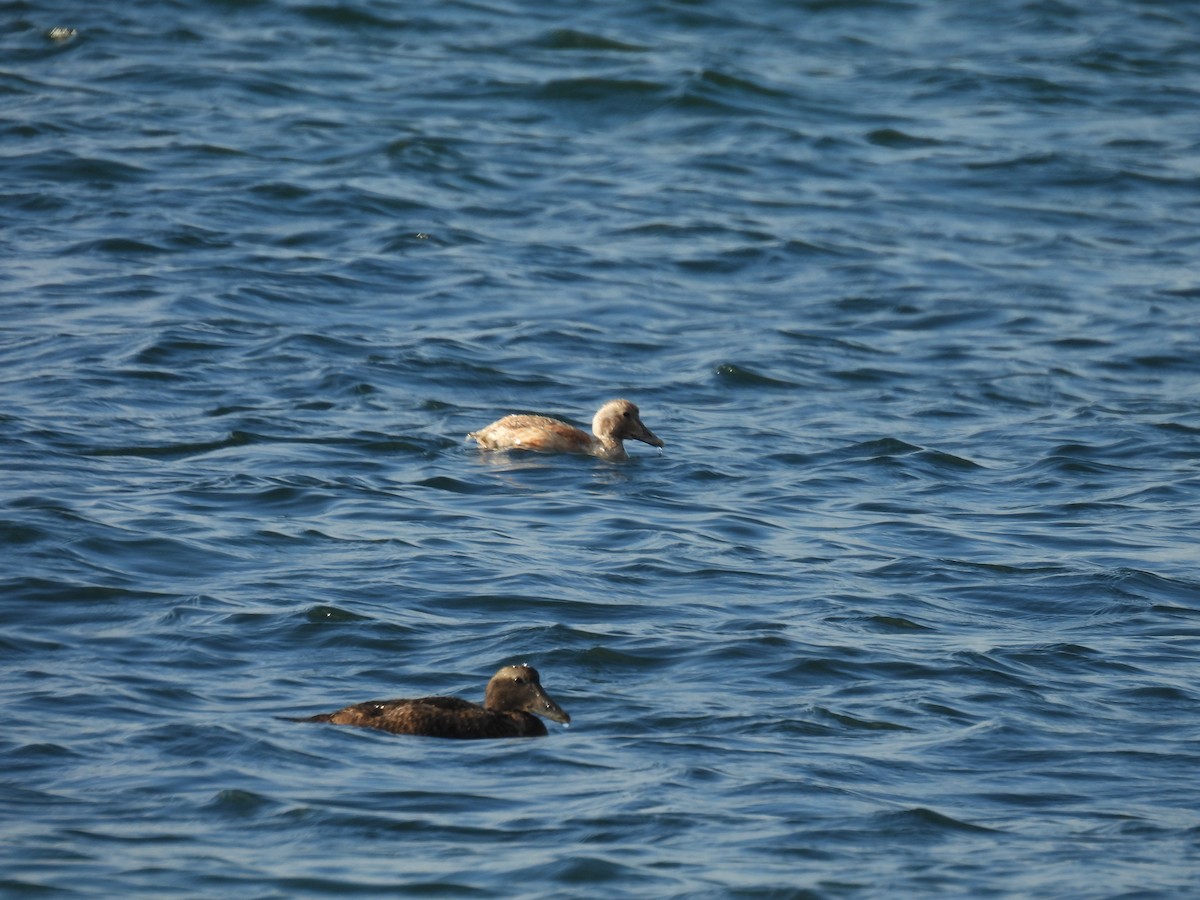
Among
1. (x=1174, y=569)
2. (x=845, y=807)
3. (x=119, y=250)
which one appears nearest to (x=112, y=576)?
(x=845, y=807)

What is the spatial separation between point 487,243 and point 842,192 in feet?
14.3

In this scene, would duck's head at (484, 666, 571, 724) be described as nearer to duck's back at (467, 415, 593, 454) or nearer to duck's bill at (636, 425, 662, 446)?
duck's back at (467, 415, 593, 454)

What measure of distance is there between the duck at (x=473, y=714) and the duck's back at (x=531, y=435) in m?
4.90

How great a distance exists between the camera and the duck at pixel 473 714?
8.25 meters

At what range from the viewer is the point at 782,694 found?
922 cm

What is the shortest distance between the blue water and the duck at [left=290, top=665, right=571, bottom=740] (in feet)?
0.36

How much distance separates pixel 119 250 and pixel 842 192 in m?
7.70

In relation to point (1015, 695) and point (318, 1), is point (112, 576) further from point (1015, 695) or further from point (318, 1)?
point (318, 1)

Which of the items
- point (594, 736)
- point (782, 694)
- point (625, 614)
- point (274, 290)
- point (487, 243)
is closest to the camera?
point (594, 736)

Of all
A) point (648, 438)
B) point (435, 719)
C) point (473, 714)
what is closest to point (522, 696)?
point (473, 714)

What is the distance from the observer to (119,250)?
688 inches

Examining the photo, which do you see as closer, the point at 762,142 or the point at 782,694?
the point at 782,694

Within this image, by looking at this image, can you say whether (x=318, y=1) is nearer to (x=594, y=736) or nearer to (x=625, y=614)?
(x=625, y=614)

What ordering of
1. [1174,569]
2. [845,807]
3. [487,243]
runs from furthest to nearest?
[487,243]
[1174,569]
[845,807]
